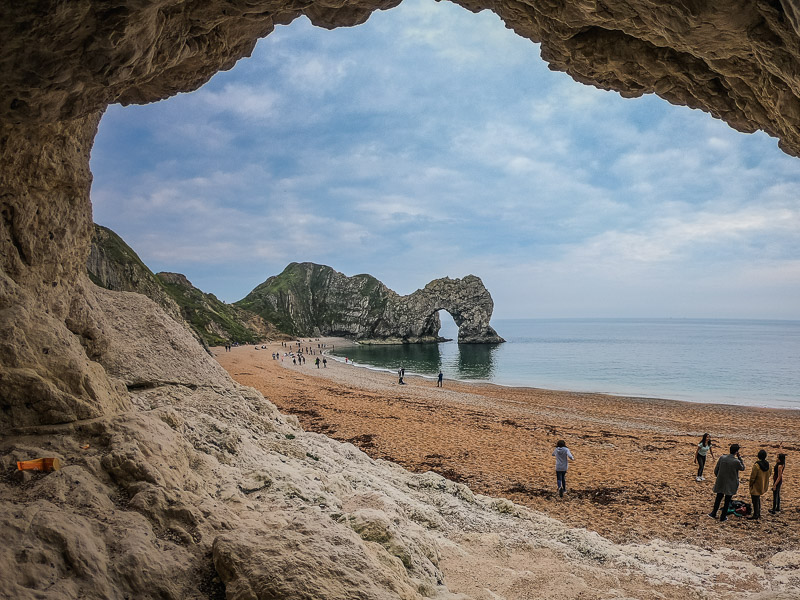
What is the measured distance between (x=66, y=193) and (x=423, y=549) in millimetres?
7797

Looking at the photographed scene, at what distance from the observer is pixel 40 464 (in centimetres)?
425

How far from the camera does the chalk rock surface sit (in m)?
126

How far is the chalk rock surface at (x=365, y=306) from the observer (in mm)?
125938

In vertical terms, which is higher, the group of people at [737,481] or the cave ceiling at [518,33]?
the cave ceiling at [518,33]

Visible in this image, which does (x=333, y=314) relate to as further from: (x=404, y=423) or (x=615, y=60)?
(x=615, y=60)

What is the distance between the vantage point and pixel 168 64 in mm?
5609

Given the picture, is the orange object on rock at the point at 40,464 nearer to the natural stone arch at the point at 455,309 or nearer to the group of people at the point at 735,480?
the group of people at the point at 735,480

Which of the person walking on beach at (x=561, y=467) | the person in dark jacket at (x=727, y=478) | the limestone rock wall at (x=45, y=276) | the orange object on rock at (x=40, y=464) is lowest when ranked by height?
the person walking on beach at (x=561, y=467)

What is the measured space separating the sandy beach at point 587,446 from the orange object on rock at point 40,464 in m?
11.0

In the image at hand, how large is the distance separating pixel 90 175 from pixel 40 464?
495 centimetres

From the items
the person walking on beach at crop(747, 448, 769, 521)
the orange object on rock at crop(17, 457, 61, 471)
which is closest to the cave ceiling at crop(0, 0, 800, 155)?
the orange object on rock at crop(17, 457, 61, 471)

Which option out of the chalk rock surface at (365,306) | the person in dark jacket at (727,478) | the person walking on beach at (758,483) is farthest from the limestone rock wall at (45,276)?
the chalk rock surface at (365,306)

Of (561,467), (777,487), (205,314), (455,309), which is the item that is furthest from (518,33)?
(455,309)

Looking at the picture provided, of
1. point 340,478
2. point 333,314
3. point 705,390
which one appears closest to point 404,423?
point 340,478
